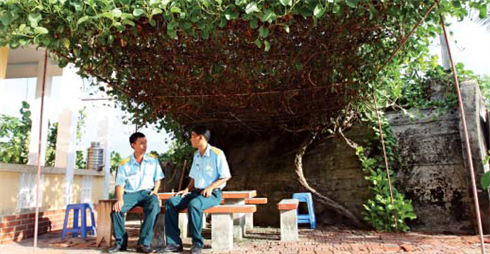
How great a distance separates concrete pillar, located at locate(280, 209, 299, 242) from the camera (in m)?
4.36

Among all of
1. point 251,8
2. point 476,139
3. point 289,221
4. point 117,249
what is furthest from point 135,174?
point 476,139

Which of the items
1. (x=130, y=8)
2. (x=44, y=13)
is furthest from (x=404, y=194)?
(x=44, y=13)

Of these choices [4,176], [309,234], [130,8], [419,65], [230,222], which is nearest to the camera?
[130,8]

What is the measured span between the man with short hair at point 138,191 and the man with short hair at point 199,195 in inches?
8.5

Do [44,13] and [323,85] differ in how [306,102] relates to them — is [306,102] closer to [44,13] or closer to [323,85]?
[323,85]

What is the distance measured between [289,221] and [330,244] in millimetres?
567

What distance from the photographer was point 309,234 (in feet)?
16.0

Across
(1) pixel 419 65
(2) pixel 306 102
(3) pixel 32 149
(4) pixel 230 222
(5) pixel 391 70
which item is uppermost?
(1) pixel 419 65

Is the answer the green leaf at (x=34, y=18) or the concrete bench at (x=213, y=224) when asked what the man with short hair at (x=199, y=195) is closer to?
the concrete bench at (x=213, y=224)

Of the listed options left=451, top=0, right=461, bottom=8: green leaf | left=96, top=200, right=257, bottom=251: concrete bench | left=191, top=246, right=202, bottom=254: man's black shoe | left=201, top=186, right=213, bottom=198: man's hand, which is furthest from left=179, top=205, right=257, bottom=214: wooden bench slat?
left=451, top=0, right=461, bottom=8: green leaf

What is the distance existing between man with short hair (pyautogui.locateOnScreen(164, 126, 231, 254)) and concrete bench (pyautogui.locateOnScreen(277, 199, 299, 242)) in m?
0.91

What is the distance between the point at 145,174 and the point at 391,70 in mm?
Result: 3770

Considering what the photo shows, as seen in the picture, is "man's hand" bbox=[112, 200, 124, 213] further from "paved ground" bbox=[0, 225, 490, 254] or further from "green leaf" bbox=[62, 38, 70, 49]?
"green leaf" bbox=[62, 38, 70, 49]

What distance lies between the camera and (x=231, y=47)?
12.9 ft
